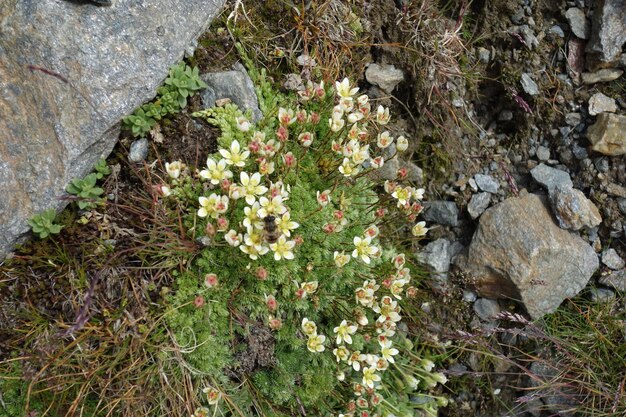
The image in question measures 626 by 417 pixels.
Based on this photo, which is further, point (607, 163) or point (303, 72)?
point (607, 163)

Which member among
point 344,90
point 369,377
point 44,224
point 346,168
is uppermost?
point 344,90

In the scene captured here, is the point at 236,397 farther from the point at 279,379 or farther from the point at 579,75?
the point at 579,75

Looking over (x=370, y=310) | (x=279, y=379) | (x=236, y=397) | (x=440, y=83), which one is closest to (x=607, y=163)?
(x=440, y=83)

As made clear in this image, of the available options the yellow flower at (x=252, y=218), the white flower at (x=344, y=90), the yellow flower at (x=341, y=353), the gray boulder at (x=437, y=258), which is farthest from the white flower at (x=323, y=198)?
the gray boulder at (x=437, y=258)

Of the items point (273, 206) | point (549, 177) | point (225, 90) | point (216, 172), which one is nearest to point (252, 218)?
point (273, 206)

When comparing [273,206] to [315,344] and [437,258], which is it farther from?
[437,258]

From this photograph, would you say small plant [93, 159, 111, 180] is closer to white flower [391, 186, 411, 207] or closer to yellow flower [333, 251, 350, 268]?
yellow flower [333, 251, 350, 268]
